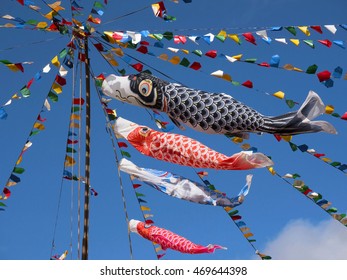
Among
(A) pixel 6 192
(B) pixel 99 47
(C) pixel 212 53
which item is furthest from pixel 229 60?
(A) pixel 6 192

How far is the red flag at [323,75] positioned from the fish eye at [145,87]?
181 cm

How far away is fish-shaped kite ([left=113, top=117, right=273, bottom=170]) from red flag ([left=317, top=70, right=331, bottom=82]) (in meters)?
0.98

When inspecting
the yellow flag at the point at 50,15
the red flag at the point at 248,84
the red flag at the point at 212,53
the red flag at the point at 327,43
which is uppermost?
the red flag at the point at 327,43

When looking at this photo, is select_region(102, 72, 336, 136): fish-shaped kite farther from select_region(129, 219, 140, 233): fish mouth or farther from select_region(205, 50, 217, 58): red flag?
select_region(129, 219, 140, 233): fish mouth

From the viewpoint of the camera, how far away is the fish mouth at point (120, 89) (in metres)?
5.55

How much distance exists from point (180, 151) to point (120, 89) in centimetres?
99

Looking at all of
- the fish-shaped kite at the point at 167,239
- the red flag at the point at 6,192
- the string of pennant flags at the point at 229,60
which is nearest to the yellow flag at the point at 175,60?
the string of pennant flags at the point at 229,60

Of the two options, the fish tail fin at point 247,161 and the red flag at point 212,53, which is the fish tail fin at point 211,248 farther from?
the red flag at point 212,53

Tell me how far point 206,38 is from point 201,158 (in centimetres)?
132

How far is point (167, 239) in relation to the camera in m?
6.71

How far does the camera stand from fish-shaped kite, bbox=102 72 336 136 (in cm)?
484

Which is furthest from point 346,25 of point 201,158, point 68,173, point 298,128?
point 68,173

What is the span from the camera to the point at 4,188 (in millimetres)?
6270
